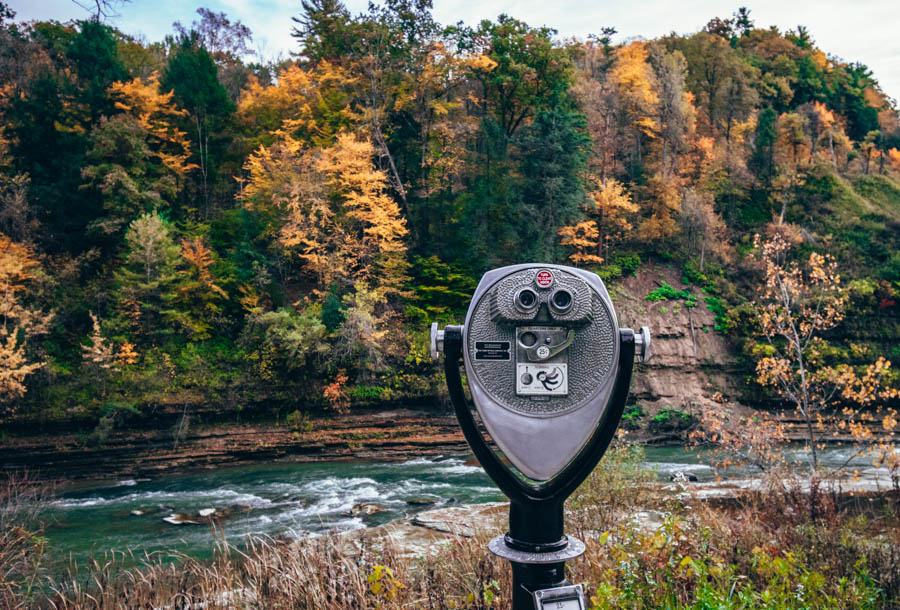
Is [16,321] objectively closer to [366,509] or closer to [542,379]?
[366,509]

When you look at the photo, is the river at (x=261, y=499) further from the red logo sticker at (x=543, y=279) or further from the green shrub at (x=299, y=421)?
the red logo sticker at (x=543, y=279)

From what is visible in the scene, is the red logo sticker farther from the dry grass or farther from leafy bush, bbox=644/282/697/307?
leafy bush, bbox=644/282/697/307

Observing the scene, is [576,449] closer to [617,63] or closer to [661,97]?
[661,97]

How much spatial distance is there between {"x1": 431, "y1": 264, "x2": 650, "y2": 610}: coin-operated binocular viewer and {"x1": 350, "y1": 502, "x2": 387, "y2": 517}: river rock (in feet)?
36.8

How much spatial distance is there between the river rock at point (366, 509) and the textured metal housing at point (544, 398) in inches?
445

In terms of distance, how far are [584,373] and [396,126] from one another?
25.2 m

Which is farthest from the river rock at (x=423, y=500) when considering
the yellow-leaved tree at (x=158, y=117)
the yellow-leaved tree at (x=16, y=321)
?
the yellow-leaved tree at (x=158, y=117)

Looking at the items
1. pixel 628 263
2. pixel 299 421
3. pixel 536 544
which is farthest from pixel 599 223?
pixel 536 544

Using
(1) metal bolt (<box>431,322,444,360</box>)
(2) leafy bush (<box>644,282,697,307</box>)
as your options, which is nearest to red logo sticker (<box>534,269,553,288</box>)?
(1) metal bolt (<box>431,322,444,360</box>)

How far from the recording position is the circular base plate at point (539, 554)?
200 cm

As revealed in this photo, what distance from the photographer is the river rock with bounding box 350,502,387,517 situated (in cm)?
1271

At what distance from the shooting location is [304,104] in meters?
27.2

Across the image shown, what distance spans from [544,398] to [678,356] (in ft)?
71.9

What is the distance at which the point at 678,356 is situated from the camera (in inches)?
889
